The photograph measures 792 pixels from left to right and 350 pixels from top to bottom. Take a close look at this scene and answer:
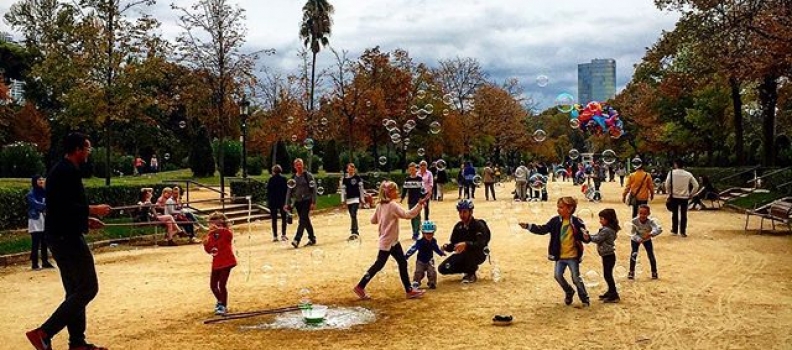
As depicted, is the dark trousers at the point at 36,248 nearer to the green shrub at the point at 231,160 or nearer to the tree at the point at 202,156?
the green shrub at the point at 231,160

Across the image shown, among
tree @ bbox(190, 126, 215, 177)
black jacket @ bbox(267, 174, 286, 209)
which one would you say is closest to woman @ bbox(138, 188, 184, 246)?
black jacket @ bbox(267, 174, 286, 209)

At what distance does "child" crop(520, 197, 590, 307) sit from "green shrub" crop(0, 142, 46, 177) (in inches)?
1190

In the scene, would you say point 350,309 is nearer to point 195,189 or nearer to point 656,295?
point 656,295

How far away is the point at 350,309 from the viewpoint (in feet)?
29.1

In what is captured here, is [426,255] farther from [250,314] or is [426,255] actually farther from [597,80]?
[597,80]

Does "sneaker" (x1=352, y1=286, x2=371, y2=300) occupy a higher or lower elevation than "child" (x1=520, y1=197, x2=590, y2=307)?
lower

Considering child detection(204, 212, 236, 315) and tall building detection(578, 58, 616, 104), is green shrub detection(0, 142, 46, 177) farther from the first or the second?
tall building detection(578, 58, 616, 104)

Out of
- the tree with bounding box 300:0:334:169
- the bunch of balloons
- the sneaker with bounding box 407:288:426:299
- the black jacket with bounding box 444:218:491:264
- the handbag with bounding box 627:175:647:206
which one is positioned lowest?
the sneaker with bounding box 407:288:426:299

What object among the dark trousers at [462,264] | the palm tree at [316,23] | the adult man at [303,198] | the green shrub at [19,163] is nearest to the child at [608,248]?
the dark trousers at [462,264]

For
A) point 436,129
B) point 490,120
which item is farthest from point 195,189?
point 490,120

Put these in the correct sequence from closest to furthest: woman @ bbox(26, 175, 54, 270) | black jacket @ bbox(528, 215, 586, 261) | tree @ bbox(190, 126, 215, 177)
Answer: black jacket @ bbox(528, 215, 586, 261), woman @ bbox(26, 175, 54, 270), tree @ bbox(190, 126, 215, 177)

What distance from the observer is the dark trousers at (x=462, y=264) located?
10.7 meters

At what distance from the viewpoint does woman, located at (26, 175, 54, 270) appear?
1302 centimetres

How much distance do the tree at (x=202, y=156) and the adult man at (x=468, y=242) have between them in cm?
3096
